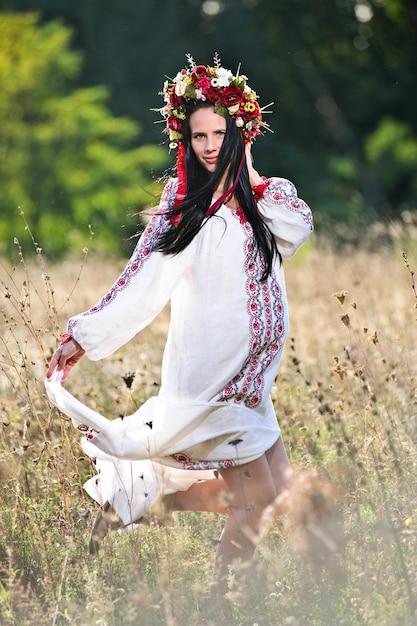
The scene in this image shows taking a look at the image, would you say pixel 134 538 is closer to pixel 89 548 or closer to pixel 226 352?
pixel 89 548

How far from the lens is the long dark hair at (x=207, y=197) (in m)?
3.56

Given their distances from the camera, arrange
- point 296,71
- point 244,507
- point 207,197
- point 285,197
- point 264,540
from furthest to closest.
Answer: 1. point 296,71
2. point 264,540
3. point 285,197
4. point 207,197
5. point 244,507

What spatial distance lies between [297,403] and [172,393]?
2.01 m

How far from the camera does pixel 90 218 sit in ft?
84.6

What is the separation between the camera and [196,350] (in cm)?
353

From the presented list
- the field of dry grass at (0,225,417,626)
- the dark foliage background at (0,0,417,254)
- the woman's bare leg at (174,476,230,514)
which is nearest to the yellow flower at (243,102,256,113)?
the field of dry grass at (0,225,417,626)

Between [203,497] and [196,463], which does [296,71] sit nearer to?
[203,497]

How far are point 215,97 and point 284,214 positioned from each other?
0.46 m

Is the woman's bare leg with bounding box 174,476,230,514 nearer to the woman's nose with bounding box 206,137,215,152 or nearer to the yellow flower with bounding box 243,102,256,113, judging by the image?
the woman's nose with bounding box 206,137,215,152

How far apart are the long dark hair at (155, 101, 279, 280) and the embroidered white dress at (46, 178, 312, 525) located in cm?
3

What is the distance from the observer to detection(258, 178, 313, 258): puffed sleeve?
12.2 ft

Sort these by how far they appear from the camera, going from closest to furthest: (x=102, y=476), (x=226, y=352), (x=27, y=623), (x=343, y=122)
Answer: (x=27, y=623)
(x=226, y=352)
(x=102, y=476)
(x=343, y=122)

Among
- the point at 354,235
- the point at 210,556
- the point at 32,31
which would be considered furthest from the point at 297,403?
the point at 32,31

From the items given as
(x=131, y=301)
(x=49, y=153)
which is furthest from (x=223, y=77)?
(x=49, y=153)
